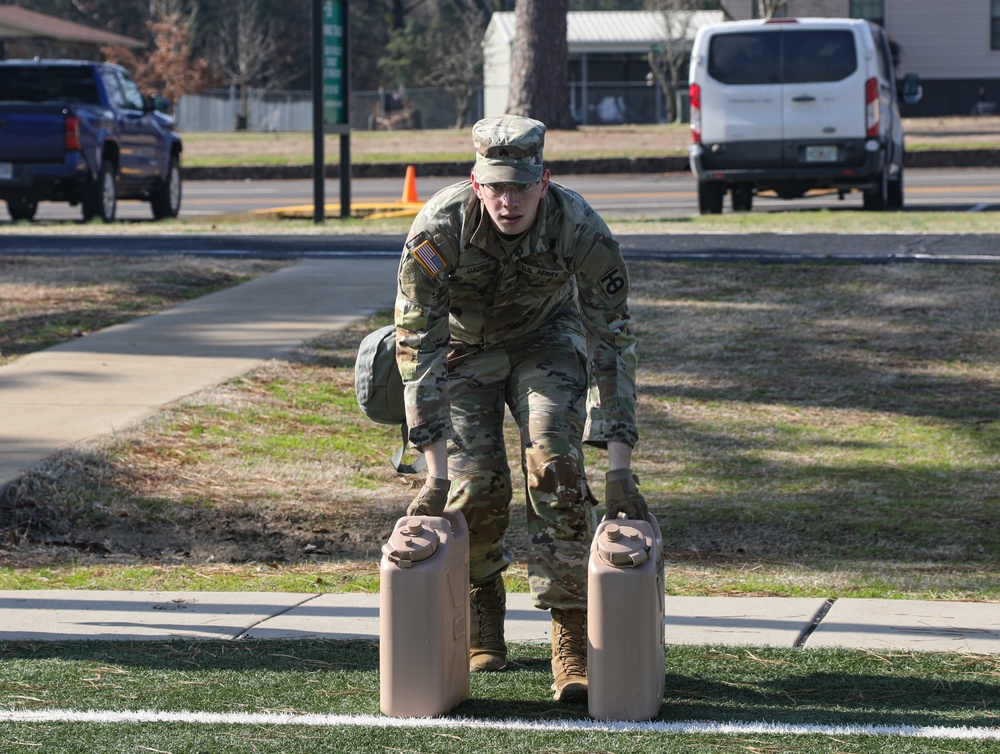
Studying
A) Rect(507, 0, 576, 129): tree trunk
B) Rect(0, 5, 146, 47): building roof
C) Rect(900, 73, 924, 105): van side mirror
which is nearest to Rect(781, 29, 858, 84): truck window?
Rect(900, 73, 924, 105): van side mirror

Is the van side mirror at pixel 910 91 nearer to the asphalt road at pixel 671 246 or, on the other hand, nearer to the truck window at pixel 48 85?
the asphalt road at pixel 671 246

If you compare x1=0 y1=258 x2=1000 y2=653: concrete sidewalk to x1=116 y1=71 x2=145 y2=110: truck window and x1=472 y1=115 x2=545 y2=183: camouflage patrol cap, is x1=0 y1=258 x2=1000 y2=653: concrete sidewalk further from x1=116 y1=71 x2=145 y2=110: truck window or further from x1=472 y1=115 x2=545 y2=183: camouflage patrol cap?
x1=116 y1=71 x2=145 y2=110: truck window

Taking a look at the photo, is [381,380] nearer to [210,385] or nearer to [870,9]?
[210,385]

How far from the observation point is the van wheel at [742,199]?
1663cm

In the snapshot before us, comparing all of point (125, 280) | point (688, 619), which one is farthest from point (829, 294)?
point (688, 619)

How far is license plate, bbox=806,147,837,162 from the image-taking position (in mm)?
15266

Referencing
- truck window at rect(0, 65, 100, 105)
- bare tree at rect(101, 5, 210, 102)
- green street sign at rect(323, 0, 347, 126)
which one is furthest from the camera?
bare tree at rect(101, 5, 210, 102)

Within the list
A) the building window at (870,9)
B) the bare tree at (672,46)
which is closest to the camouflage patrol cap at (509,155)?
the building window at (870,9)

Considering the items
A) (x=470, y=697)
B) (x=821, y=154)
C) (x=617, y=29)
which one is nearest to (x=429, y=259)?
(x=470, y=697)

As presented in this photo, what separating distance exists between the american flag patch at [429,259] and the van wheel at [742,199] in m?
12.9

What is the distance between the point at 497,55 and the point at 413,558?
45.3 metres

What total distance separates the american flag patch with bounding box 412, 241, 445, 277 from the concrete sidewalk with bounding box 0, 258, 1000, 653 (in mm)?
1325

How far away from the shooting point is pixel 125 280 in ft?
36.6

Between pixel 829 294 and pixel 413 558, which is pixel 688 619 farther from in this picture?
pixel 829 294
